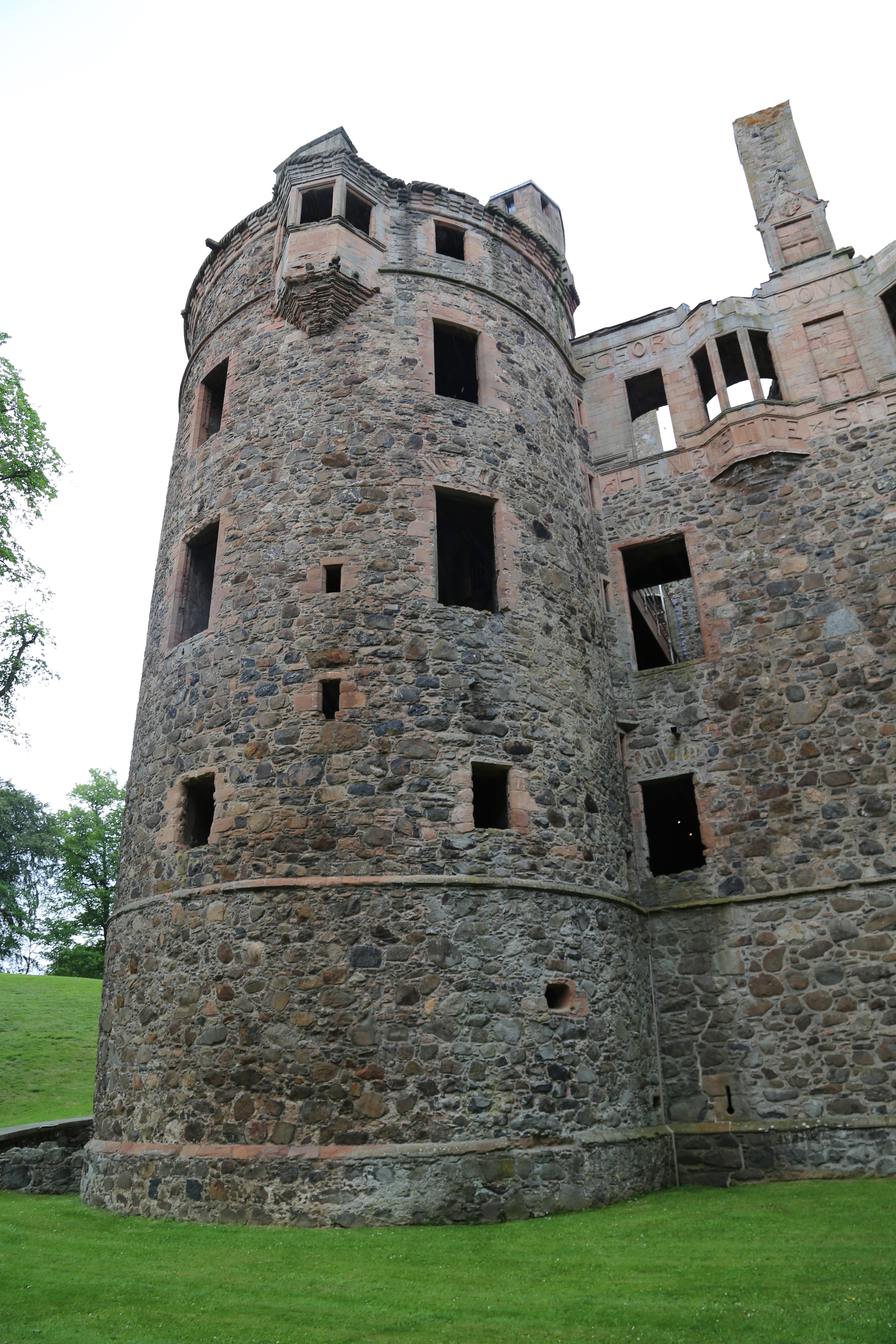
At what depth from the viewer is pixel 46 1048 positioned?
20750 mm

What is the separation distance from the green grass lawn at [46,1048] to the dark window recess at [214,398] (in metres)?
11.1

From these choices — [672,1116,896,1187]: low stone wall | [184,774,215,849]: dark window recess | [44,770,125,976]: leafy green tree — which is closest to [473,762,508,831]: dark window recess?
[184,774,215,849]: dark window recess

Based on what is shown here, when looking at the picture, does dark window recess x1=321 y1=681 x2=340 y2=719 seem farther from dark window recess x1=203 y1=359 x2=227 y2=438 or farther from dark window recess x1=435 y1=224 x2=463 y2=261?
dark window recess x1=435 y1=224 x2=463 y2=261

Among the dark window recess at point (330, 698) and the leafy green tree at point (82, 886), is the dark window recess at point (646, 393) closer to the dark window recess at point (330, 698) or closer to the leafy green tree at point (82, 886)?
the dark window recess at point (330, 698)

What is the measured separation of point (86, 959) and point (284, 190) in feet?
103

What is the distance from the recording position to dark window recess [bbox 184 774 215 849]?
12086 millimetres

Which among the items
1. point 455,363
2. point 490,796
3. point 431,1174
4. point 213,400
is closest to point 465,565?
point 455,363

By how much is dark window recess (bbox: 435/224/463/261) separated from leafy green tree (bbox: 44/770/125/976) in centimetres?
2797

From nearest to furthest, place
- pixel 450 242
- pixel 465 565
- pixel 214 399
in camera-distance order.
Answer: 1. pixel 450 242
2. pixel 214 399
3. pixel 465 565

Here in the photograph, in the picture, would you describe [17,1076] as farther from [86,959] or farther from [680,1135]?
[86,959]

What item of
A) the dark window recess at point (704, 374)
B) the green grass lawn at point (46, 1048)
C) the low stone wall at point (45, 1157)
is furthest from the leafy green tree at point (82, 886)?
the dark window recess at point (704, 374)

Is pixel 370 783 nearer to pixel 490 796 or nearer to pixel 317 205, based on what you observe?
pixel 490 796

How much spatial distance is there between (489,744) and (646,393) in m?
10.1

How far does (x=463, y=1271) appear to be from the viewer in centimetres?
734
